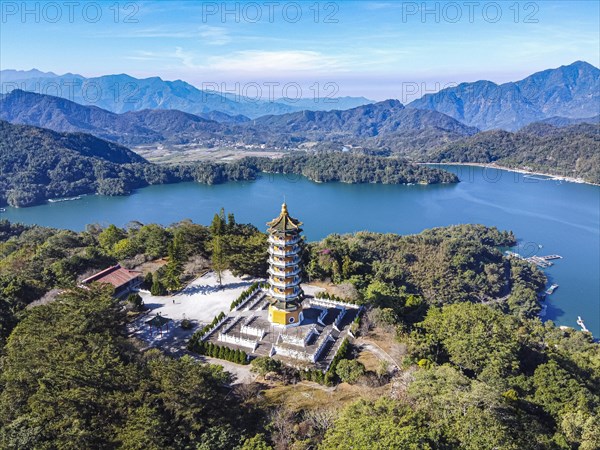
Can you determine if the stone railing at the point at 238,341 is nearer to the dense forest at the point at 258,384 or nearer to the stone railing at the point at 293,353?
the stone railing at the point at 293,353

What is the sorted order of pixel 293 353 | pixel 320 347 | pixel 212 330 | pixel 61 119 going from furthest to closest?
pixel 61 119
pixel 212 330
pixel 320 347
pixel 293 353

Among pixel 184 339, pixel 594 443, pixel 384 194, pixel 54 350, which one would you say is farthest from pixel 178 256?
pixel 384 194

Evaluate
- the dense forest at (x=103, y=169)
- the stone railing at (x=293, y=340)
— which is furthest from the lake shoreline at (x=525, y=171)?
the stone railing at (x=293, y=340)

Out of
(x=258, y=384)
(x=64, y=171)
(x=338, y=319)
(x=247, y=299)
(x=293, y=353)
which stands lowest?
(x=258, y=384)

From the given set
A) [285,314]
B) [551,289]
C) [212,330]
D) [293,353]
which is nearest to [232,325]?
[212,330]

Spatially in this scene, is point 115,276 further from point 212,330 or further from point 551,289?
point 551,289

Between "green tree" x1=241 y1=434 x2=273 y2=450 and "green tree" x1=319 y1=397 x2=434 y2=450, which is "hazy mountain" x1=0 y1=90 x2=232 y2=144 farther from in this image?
"green tree" x1=319 y1=397 x2=434 y2=450

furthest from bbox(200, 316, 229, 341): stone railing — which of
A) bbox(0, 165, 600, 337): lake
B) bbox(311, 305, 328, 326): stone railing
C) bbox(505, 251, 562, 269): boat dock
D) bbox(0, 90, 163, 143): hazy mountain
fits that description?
bbox(0, 90, 163, 143): hazy mountain
